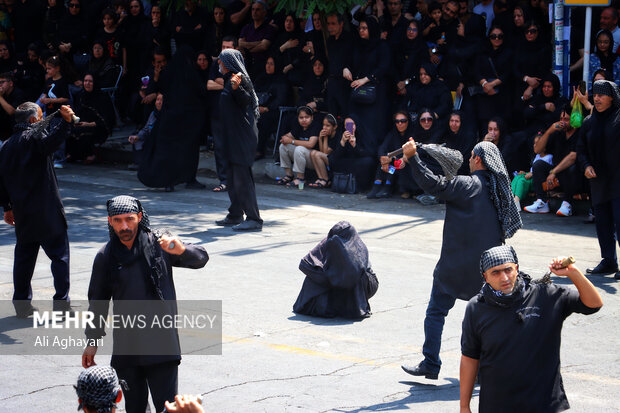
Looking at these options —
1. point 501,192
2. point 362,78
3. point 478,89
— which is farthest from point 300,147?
point 501,192

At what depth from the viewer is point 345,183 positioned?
1525 centimetres

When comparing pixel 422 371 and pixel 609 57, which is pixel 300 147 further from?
pixel 422 371

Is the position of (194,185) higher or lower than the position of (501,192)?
lower

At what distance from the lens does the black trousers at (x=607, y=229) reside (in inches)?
408

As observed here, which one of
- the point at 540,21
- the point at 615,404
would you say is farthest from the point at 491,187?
the point at 540,21

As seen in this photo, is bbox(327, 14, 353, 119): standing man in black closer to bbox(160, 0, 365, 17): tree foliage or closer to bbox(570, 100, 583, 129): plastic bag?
bbox(160, 0, 365, 17): tree foliage

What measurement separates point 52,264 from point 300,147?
7.47 m

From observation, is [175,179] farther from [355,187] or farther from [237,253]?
[237,253]

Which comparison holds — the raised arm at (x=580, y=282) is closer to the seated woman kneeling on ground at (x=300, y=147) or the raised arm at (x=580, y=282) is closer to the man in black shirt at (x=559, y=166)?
the man in black shirt at (x=559, y=166)

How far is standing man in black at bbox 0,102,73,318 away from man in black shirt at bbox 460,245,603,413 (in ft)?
15.3

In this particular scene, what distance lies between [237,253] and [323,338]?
3.25 metres

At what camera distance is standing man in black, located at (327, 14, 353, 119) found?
16.0 m

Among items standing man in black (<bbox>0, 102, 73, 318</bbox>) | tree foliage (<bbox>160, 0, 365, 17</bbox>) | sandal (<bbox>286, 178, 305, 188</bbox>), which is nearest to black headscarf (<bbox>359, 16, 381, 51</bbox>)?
tree foliage (<bbox>160, 0, 365, 17</bbox>)

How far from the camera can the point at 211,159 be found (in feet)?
58.2
